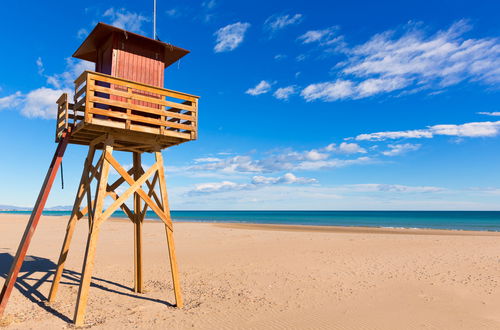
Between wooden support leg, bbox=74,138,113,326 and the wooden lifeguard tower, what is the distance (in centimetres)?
2

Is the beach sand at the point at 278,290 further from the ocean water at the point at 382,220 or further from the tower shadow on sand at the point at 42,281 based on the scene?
the ocean water at the point at 382,220

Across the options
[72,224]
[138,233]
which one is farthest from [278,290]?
[72,224]

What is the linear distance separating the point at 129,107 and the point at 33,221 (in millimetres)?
3929

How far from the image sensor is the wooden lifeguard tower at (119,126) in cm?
870

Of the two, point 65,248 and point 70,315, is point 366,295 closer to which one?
point 70,315

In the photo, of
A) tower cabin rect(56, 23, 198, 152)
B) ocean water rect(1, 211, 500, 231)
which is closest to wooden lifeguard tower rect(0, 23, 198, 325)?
tower cabin rect(56, 23, 198, 152)

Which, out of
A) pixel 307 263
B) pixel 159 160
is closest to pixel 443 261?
pixel 307 263

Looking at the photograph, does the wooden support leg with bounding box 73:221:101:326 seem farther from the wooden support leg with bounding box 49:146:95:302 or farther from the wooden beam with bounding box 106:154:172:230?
the wooden support leg with bounding box 49:146:95:302

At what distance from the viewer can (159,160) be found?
10.1 m

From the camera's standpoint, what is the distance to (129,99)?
30.6ft

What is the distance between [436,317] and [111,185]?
10.0 metres

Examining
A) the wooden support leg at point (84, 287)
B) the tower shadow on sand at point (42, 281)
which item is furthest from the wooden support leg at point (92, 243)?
the tower shadow on sand at point (42, 281)

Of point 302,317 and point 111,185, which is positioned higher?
point 111,185

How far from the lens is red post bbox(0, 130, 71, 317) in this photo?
853cm
